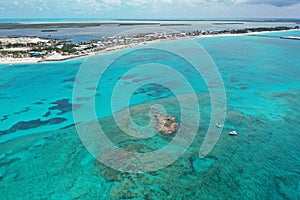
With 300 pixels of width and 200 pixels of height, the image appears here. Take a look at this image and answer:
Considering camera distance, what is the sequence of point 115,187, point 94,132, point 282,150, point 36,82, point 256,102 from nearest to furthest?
point 115,187 < point 282,150 < point 94,132 < point 256,102 < point 36,82

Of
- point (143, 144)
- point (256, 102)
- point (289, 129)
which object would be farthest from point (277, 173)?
point (256, 102)

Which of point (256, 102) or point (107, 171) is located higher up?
point (256, 102)

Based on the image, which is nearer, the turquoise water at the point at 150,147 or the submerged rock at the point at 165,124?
the turquoise water at the point at 150,147

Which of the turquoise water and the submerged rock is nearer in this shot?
the turquoise water

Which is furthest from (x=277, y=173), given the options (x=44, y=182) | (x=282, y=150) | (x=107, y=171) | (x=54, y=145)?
(x=54, y=145)

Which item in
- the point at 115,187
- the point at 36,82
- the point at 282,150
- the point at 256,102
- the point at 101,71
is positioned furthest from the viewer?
the point at 101,71

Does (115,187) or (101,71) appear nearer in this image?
(115,187)

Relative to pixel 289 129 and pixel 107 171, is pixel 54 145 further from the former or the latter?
pixel 289 129

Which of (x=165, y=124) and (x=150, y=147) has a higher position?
(x=165, y=124)
